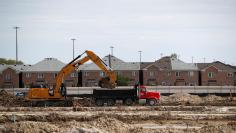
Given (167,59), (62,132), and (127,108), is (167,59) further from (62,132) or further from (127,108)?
(62,132)

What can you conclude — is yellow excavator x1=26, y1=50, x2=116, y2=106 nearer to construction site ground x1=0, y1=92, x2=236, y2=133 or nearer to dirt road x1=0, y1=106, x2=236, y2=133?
construction site ground x1=0, y1=92, x2=236, y2=133

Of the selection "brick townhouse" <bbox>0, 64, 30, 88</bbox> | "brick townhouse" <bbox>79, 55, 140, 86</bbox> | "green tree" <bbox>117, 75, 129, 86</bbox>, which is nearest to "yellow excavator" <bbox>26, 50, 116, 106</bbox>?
"green tree" <bbox>117, 75, 129, 86</bbox>

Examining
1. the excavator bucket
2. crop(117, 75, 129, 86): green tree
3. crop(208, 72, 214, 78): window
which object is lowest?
the excavator bucket

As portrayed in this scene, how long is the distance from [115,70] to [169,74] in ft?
33.4

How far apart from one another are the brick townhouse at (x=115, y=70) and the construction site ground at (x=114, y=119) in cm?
3385

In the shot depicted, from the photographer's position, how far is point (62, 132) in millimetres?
25906

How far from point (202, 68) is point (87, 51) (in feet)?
158

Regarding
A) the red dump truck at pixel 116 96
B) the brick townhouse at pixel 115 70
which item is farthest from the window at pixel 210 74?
the red dump truck at pixel 116 96

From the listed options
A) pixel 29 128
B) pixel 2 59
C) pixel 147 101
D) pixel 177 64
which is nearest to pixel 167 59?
pixel 177 64

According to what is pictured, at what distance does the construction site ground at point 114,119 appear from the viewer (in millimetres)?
27059

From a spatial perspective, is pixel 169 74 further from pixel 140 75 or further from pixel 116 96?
pixel 116 96

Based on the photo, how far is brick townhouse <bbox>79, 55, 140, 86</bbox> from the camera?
3369 inches

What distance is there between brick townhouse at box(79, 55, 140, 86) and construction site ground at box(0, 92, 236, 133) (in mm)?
33847

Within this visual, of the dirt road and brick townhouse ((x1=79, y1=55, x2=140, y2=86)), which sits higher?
brick townhouse ((x1=79, y1=55, x2=140, y2=86))
